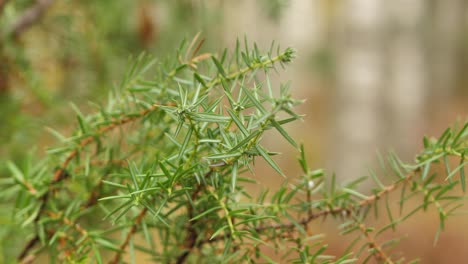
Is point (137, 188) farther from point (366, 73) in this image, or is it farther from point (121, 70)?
point (366, 73)

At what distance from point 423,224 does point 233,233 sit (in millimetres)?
3890

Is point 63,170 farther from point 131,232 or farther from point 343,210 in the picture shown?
point 343,210

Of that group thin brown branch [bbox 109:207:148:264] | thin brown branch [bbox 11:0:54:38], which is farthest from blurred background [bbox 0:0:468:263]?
thin brown branch [bbox 109:207:148:264]

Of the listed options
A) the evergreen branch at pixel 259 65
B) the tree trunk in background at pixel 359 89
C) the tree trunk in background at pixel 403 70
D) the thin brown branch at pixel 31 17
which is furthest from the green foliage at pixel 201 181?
the tree trunk in background at pixel 403 70

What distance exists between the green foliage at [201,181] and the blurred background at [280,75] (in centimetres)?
4

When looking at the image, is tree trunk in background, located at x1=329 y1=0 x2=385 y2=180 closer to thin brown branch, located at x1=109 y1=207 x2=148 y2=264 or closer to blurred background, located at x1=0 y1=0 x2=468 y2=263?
blurred background, located at x1=0 y1=0 x2=468 y2=263

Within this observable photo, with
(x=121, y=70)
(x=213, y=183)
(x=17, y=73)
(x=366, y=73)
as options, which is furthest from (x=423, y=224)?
(x=213, y=183)

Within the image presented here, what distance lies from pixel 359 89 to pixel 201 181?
3.41 metres

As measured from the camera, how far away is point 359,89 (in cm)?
368

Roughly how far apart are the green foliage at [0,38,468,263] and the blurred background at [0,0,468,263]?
42mm

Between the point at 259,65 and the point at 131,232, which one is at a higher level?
the point at 259,65

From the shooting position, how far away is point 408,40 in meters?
4.24

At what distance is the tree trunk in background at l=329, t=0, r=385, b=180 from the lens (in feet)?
11.8

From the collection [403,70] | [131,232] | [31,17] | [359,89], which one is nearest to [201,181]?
[131,232]
